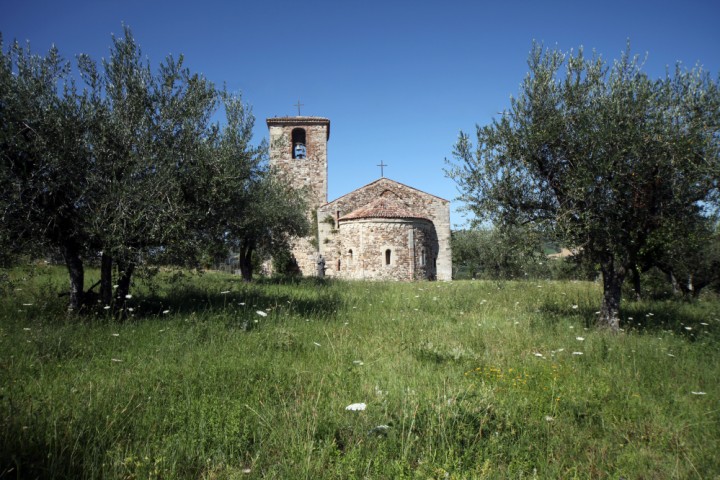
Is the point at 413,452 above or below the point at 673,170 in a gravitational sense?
below

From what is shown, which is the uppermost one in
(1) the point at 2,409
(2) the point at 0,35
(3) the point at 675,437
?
(2) the point at 0,35

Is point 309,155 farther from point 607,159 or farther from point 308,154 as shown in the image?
point 607,159

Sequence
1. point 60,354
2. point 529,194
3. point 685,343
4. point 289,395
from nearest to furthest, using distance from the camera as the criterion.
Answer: point 289,395
point 60,354
point 685,343
point 529,194

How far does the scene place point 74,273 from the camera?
6.91m

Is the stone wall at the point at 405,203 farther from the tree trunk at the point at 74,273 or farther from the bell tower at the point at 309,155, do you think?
the tree trunk at the point at 74,273

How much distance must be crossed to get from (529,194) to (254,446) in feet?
22.1

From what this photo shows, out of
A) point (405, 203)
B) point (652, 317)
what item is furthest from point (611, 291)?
point (405, 203)

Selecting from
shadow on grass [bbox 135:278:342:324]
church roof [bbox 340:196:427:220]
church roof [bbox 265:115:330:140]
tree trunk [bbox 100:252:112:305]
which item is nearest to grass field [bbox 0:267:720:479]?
tree trunk [bbox 100:252:112:305]

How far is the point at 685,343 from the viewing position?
6090 mm

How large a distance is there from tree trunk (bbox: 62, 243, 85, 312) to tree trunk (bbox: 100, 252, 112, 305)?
32 cm

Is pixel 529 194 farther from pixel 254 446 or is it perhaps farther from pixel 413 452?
pixel 254 446

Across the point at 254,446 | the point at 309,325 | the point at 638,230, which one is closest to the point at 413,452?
the point at 254,446

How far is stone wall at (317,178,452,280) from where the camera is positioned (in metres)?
27.1

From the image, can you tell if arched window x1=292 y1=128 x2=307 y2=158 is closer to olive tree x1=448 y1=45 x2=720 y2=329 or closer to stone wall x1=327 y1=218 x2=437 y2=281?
stone wall x1=327 y1=218 x2=437 y2=281
